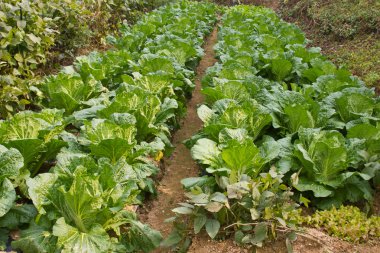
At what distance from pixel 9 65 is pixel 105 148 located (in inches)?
108

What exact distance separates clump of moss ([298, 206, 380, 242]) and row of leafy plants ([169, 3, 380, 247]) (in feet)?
0.58

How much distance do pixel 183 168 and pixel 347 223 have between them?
2264 millimetres

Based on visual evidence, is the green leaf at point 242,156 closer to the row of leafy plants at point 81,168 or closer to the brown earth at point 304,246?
the brown earth at point 304,246

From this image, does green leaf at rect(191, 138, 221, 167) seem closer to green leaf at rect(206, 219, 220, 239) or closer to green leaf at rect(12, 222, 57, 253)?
green leaf at rect(206, 219, 220, 239)

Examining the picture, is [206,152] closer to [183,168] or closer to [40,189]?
[183,168]

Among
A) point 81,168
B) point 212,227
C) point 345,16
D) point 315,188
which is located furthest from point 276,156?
point 345,16

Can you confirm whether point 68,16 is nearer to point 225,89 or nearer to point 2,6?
point 2,6

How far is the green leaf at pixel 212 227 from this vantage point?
3.11 m

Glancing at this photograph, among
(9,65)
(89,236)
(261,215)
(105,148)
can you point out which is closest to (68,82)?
(9,65)

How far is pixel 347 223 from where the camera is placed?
3367 millimetres

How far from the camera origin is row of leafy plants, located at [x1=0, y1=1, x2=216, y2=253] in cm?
280

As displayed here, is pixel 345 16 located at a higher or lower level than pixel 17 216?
lower

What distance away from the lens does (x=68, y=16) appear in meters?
7.27

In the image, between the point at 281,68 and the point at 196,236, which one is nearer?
the point at 196,236
